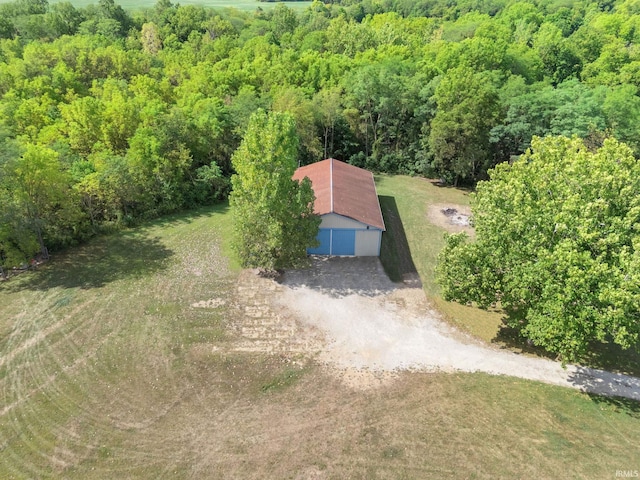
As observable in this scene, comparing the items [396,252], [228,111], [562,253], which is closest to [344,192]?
[396,252]

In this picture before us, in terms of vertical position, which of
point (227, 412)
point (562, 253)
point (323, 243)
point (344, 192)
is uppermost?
point (562, 253)

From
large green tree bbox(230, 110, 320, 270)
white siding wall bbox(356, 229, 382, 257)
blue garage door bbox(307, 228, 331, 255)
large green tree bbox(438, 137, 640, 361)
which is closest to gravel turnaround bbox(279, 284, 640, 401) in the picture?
large green tree bbox(438, 137, 640, 361)

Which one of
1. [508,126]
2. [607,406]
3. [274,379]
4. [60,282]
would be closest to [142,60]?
[60,282]

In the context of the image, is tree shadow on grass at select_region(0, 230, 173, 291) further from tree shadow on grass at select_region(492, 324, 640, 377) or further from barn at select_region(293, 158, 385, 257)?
tree shadow on grass at select_region(492, 324, 640, 377)

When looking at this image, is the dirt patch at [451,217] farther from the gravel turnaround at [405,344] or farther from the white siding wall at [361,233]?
the gravel turnaround at [405,344]

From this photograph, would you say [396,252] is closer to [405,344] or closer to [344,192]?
[344,192]

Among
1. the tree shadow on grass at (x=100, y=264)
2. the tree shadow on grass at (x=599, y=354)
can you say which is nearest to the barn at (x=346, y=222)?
the tree shadow on grass at (x=599, y=354)
